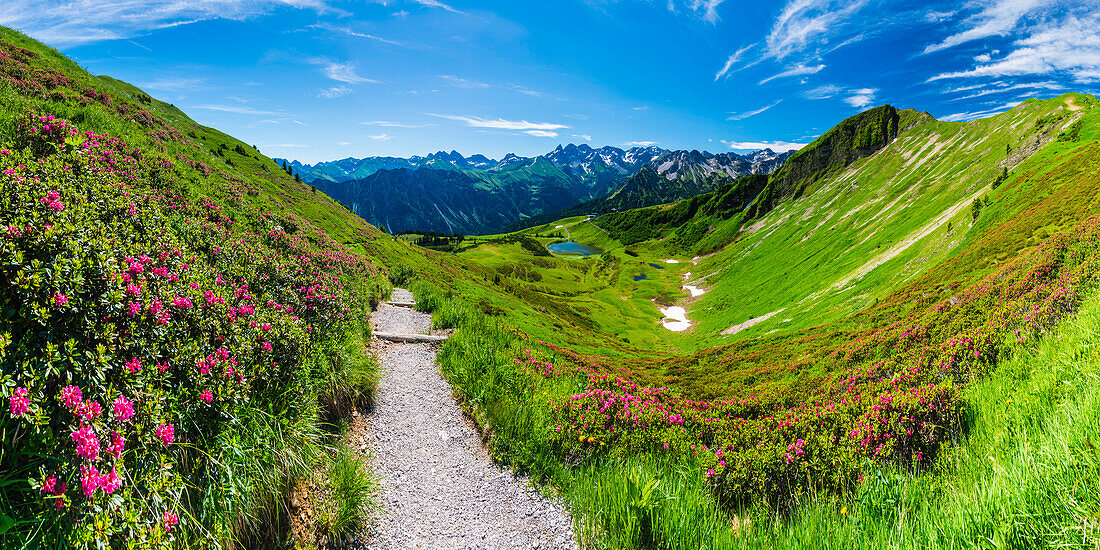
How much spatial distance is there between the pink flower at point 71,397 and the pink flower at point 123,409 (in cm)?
30

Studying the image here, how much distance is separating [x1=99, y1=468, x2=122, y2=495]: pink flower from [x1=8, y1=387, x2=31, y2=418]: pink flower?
816 millimetres

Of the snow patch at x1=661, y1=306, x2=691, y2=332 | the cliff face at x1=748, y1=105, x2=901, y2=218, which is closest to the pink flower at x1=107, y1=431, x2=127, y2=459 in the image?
the snow patch at x1=661, y1=306, x2=691, y2=332

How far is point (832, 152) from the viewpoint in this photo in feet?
499

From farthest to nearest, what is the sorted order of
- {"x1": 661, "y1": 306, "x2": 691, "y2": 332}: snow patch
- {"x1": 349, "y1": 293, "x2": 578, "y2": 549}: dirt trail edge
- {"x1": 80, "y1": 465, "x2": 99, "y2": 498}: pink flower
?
{"x1": 661, "y1": 306, "x2": 691, "y2": 332}: snow patch
{"x1": 349, "y1": 293, "x2": 578, "y2": 549}: dirt trail edge
{"x1": 80, "y1": 465, "x2": 99, "y2": 498}: pink flower

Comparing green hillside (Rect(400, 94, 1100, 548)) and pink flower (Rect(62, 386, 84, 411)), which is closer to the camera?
pink flower (Rect(62, 386, 84, 411))

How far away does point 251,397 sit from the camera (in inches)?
229

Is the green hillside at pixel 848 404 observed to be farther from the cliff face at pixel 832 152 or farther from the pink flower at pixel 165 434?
the cliff face at pixel 832 152

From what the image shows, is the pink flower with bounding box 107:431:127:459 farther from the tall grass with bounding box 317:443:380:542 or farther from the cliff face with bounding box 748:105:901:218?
the cliff face with bounding box 748:105:901:218

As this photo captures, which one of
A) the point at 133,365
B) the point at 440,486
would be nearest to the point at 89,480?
the point at 133,365

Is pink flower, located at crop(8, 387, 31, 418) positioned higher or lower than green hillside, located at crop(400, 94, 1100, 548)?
higher

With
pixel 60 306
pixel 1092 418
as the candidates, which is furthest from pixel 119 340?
pixel 1092 418

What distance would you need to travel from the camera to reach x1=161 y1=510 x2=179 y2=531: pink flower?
3.57 m

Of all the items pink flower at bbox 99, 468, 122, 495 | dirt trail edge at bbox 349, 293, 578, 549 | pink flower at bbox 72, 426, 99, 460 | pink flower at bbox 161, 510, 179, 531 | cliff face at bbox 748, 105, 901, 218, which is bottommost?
Result: dirt trail edge at bbox 349, 293, 578, 549

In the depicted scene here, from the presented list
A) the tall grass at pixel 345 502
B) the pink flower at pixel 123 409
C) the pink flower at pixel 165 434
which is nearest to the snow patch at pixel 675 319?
the tall grass at pixel 345 502
